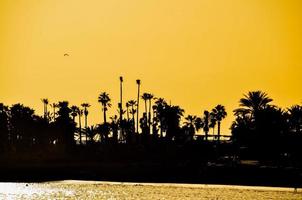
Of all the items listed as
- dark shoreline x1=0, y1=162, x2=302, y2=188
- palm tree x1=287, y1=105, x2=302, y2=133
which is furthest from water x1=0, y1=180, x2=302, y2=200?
palm tree x1=287, y1=105, x2=302, y2=133

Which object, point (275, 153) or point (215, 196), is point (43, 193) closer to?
point (215, 196)

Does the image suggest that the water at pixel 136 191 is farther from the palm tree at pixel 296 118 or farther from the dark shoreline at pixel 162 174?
the palm tree at pixel 296 118

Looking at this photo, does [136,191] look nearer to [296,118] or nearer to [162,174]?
[162,174]

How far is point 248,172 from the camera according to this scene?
11750 centimetres

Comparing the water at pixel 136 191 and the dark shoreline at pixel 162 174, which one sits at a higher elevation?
the dark shoreline at pixel 162 174

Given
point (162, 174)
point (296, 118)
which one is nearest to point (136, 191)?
point (162, 174)

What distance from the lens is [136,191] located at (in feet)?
341

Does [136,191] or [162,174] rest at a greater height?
[162,174]

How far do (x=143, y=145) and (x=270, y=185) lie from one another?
2736 inches

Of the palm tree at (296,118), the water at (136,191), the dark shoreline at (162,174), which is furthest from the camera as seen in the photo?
the palm tree at (296,118)

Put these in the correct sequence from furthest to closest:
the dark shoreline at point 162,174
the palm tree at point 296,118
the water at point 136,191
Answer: the palm tree at point 296,118, the dark shoreline at point 162,174, the water at point 136,191

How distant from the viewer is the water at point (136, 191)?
9600cm

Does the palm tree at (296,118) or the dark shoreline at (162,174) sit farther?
the palm tree at (296,118)

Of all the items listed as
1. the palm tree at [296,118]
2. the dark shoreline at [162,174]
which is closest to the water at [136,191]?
the dark shoreline at [162,174]
